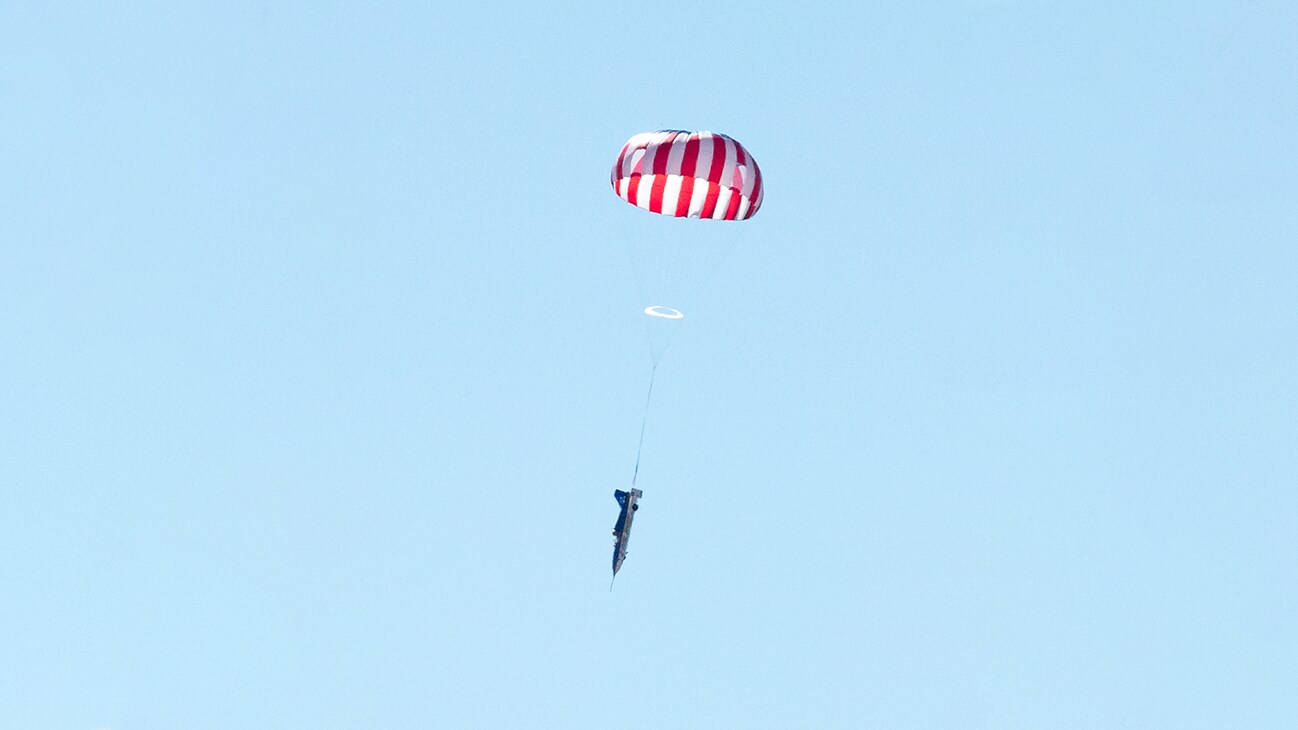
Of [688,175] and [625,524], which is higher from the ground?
[688,175]

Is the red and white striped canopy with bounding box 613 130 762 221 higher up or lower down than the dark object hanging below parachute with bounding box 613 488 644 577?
higher up

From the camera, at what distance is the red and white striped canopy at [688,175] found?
2571 inches

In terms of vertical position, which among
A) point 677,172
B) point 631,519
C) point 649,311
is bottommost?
point 631,519

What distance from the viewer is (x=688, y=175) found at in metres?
65.3

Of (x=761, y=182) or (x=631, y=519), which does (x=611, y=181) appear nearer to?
(x=761, y=182)

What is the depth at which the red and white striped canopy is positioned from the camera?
65.3 m

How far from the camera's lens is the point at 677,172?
214 ft

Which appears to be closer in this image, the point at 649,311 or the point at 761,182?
the point at 649,311

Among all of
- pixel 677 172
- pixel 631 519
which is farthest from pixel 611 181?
pixel 631 519

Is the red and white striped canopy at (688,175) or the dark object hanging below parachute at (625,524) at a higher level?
the red and white striped canopy at (688,175)

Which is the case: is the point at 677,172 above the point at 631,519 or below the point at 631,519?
above

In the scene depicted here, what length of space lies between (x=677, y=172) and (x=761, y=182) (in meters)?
3.31

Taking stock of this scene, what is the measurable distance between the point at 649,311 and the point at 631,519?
616 centimetres

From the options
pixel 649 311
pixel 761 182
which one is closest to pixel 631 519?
pixel 649 311
